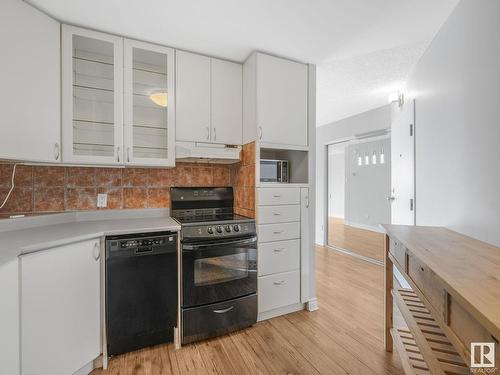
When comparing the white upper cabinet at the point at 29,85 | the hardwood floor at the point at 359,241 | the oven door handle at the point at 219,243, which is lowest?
the hardwood floor at the point at 359,241

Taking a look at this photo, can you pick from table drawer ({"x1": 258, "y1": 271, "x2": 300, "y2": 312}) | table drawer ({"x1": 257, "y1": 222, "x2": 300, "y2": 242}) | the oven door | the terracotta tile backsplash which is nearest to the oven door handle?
the oven door

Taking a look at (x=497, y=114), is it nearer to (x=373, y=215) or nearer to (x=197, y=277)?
(x=197, y=277)

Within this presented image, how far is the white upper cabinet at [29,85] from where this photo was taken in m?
1.55

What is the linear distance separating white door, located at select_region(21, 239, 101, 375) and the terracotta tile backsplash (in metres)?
0.72

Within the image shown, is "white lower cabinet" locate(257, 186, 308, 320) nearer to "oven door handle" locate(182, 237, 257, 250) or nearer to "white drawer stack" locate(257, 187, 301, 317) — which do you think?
"white drawer stack" locate(257, 187, 301, 317)

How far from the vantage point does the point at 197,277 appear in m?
1.97

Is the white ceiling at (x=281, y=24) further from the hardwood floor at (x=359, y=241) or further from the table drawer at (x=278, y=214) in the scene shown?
the hardwood floor at (x=359, y=241)

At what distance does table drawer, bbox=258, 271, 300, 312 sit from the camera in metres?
2.26

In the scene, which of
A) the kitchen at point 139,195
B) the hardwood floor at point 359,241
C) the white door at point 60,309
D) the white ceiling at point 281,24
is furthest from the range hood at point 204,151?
the hardwood floor at point 359,241

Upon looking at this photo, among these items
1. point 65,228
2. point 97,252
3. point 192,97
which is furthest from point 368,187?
point 65,228

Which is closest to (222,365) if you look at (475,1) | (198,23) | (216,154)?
(216,154)

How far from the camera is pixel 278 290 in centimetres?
233

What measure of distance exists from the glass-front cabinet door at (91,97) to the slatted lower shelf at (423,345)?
2.24m

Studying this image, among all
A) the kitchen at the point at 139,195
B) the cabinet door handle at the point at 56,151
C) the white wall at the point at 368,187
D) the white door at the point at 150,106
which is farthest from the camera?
the white wall at the point at 368,187
